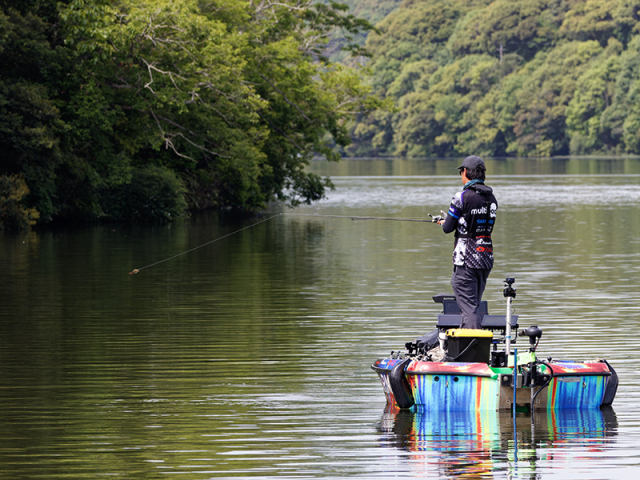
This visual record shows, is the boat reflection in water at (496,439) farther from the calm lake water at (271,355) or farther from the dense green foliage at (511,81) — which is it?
the dense green foliage at (511,81)

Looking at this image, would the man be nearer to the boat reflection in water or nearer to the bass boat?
the bass boat

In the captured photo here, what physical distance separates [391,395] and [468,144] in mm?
134714

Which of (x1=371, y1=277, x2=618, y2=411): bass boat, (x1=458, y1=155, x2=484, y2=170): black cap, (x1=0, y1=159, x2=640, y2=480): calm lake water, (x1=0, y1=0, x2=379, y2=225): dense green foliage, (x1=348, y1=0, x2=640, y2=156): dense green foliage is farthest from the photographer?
(x1=348, y1=0, x2=640, y2=156): dense green foliage

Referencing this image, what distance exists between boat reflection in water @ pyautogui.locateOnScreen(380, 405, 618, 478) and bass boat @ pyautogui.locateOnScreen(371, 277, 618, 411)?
0.31 ft

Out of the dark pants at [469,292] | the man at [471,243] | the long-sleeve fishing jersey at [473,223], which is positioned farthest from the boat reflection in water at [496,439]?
the long-sleeve fishing jersey at [473,223]

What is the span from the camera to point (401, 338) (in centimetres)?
1438

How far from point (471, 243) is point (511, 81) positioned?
131153 mm

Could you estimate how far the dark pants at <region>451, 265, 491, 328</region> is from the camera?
10.5 m

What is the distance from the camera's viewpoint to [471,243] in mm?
10508

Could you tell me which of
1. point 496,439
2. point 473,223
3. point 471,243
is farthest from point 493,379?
point 473,223

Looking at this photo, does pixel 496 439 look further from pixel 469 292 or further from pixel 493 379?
pixel 469 292

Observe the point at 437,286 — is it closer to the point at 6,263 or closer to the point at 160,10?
the point at 6,263

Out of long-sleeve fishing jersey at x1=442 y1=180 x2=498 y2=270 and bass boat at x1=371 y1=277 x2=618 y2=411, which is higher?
long-sleeve fishing jersey at x1=442 y1=180 x2=498 y2=270

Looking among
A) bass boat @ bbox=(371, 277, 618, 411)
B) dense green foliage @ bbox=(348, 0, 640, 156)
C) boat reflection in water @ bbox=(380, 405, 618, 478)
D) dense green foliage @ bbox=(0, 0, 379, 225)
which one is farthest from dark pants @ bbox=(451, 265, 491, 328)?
dense green foliage @ bbox=(348, 0, 640, 156)
